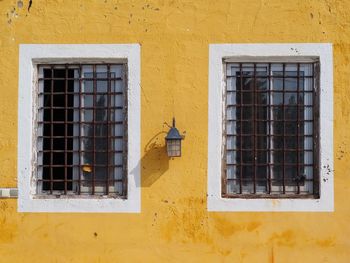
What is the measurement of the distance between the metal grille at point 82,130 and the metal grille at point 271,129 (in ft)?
3.79

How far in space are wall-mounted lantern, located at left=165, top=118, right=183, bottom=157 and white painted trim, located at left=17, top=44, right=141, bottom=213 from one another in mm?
333

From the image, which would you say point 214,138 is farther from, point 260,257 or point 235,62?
point 260,257

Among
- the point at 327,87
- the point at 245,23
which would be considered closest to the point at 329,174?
the point at 327,87

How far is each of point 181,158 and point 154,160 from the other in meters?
0.28

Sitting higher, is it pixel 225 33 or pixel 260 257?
pixel 225 33

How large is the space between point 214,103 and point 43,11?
2.03 meters

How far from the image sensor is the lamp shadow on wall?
6.38m

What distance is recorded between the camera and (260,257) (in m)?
6.31

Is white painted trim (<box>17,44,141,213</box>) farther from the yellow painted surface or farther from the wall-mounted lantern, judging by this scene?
the wall-mounted lantern

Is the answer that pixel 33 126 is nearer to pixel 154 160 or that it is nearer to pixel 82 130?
pixel 82 130

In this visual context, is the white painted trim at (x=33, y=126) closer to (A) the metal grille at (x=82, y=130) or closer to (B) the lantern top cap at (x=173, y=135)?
(A) the metal grille at (x=82, y=130)

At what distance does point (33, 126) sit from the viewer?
21.4ft

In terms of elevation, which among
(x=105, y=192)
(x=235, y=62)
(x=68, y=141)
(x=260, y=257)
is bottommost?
(x=260, y=257)

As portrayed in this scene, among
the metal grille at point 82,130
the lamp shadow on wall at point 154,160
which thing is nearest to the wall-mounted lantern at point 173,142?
the lamp shadow on wall at point 154,160
